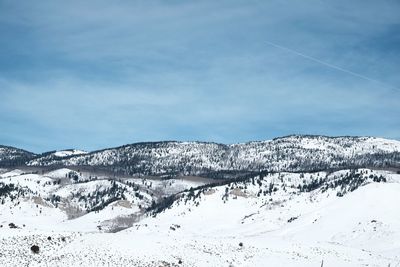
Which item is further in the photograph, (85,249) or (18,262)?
(85,249)

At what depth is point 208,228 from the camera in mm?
163875

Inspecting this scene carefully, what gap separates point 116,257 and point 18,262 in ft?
29.4

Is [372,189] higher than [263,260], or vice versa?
[372,189]

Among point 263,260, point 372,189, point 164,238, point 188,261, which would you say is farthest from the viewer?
point 372,189

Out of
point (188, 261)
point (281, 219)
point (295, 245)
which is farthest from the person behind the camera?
point (281, 219)

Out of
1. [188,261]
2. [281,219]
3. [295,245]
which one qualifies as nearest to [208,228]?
[281,219]

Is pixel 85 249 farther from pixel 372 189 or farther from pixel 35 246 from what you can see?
pixel 372 189

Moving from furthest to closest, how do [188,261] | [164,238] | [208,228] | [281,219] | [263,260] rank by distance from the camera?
[208,228] → [281,219] → [164,238] → [263,260] → [188,261]

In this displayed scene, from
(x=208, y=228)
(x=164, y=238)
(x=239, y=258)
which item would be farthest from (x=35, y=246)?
(x=208, y=228)

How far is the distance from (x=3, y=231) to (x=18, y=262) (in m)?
12.4

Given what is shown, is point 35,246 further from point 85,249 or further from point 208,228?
point 208,228

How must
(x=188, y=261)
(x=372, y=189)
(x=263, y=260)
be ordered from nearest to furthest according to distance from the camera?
Result: (x=188, y=261) → (x=263, y=260) → (x=372, y=189)

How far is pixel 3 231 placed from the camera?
6178 centimetres

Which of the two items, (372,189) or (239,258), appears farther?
(372,189)
